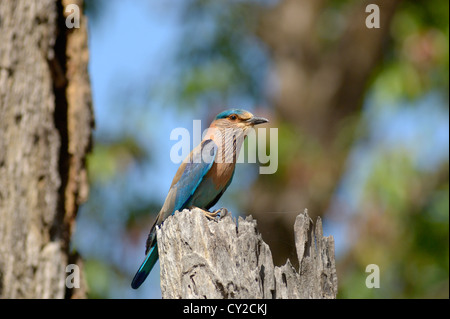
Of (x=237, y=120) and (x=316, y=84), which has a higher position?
(x=316, y=84)

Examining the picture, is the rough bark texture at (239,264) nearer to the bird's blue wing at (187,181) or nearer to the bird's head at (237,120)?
the bird's blue wing at (187,181)

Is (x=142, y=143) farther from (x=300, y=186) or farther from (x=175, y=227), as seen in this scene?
(x=175, y=227)

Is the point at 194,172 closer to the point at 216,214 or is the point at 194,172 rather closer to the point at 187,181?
the point at 187,181

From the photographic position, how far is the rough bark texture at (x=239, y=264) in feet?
14.4

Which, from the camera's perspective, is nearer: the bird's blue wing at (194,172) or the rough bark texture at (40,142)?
the bird's blue wing at (194,172)

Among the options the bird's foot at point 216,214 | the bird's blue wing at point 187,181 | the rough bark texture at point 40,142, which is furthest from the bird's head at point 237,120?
the bird's foot at point 216,214

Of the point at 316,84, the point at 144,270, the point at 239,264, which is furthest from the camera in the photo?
the point at 316,84

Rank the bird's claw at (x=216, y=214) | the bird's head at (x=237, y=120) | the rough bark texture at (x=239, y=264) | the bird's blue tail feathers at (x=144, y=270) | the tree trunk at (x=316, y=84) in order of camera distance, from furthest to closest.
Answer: the tree trunk at (x=316, y=84) → the bird's head at (x=237, y=120) → the bird's blue tail feathers at (x=144, y=270) → the bird's claw at (x=216, y=214) → the rough bark texture at (x=239, y=264)

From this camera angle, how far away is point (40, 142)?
21.6ft

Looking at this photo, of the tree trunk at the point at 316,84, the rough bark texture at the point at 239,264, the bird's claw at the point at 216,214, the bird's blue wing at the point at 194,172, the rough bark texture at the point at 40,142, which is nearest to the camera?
the rough bark texture at the point at 239,264

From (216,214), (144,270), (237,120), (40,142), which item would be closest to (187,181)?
(216,214)

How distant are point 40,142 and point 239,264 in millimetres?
2962
